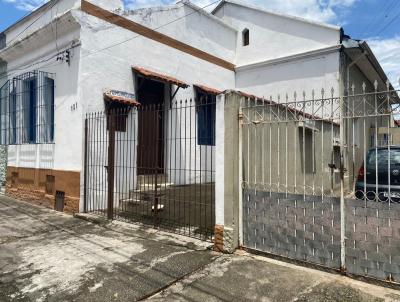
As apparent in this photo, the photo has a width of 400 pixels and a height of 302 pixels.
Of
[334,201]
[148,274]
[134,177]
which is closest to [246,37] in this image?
[134,177]

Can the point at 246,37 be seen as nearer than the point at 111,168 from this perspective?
No

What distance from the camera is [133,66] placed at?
8812 millimetres

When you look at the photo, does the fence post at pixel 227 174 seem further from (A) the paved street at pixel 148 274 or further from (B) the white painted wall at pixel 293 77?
(B) the white painted wall at pixel 293 77

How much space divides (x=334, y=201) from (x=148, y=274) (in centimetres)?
245

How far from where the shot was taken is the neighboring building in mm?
7891

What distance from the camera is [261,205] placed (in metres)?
4.75

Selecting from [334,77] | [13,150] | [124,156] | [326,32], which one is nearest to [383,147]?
[124,156]

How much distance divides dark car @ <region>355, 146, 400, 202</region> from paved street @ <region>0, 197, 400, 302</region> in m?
1.01

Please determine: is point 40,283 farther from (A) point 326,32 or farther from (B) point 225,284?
(A) point 326,32

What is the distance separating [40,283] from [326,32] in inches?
423

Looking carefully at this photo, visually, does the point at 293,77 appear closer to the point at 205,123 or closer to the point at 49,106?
the point at 205,123

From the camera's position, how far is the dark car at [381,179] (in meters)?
3.78

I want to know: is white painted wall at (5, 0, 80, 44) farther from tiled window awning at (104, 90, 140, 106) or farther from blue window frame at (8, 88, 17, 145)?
tiled window awning at (104, 90, 140, 106)

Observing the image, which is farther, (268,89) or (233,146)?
(268,89)
